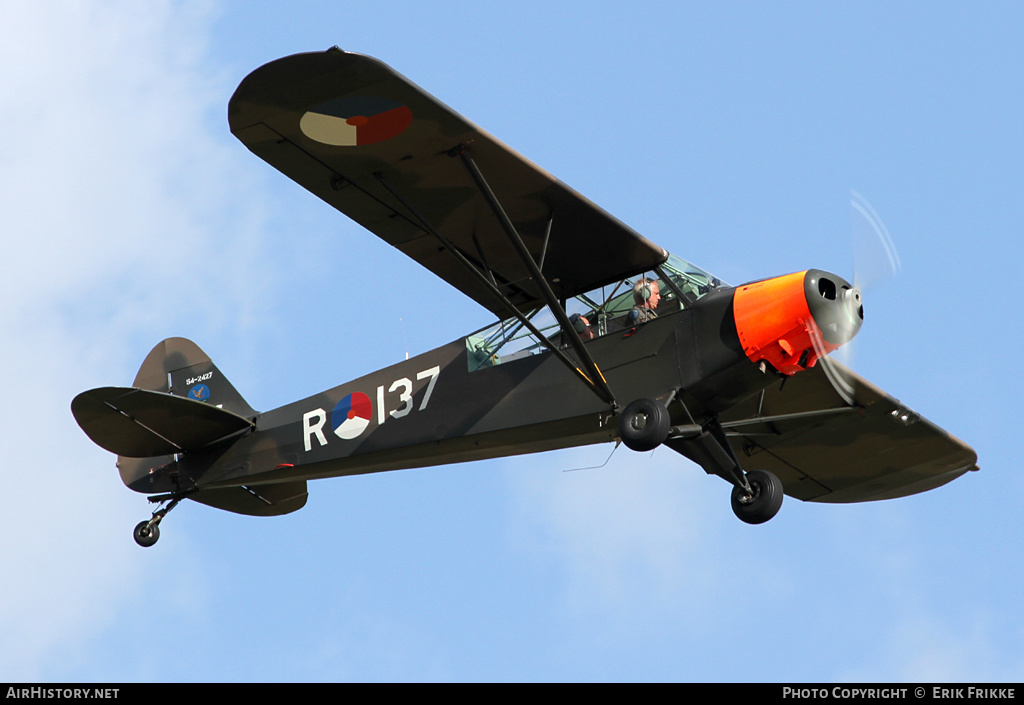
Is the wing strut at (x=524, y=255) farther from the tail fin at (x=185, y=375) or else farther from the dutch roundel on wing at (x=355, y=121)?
the tail fin at (x=185, y=375)

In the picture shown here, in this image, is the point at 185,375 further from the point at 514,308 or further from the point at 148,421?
the point at 514,308

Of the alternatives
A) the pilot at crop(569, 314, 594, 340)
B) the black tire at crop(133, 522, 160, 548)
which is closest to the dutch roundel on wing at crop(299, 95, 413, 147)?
the pilot at crop(569, 314, 594, 340)

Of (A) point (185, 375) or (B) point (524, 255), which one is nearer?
(B) point (524, 255)

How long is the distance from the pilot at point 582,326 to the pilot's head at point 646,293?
458mm

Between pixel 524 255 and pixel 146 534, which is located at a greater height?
pixel 524 255

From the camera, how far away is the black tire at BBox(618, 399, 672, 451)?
406 inches

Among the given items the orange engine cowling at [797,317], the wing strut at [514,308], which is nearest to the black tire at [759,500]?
the orange engine cowling at [797,317]

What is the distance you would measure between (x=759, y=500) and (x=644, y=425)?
1419 mm

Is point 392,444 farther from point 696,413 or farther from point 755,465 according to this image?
point 755,465

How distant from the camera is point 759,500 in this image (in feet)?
36.7

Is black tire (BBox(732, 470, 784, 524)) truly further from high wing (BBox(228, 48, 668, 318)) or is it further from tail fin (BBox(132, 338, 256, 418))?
tail fin (BBox(132, 338, 256, 418))

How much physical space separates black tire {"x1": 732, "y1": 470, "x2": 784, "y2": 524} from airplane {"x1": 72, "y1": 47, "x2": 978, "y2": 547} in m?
0.02

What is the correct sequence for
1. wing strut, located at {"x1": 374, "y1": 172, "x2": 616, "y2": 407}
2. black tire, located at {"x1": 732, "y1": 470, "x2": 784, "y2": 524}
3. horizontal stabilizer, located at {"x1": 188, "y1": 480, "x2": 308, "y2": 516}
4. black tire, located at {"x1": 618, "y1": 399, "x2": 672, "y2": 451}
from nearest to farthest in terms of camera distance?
black tire, located at {"x1": 618, "y1": 399, "x2": 672, "y2": 451} → wing strut, located at {"x1": 374, "y1": 172, "x2": 616, "y2": 407} → black tire, located at {"x1": 732, "y1": 470, "x2": 784, "y2": 524} → horizontal stabilizer, located at {"x1": 188, "y1": 480, "x2": 308, "y2": 516}

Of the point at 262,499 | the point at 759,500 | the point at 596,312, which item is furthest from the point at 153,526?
the point at 759,500
